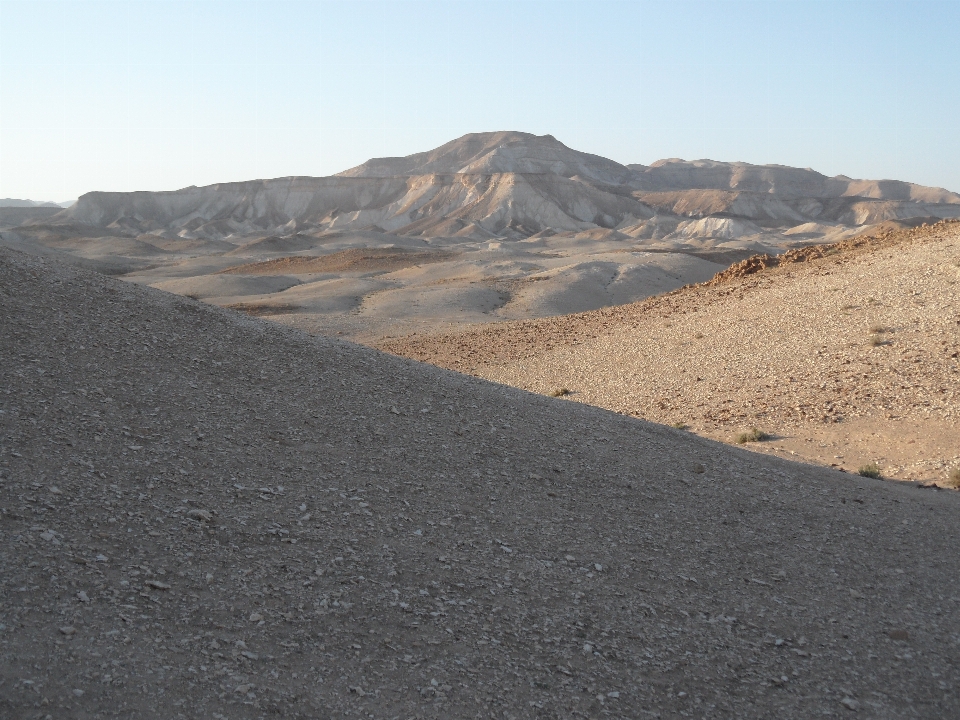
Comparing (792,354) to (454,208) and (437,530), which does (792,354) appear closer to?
(437,530)

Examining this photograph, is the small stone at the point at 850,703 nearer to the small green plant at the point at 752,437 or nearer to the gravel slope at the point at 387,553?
the gravel slope at the point at 387,553

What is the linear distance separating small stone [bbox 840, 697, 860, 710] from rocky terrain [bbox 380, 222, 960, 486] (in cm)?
565

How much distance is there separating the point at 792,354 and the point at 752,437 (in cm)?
411

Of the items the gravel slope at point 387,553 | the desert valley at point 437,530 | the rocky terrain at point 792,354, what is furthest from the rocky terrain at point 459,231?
the gravel slope at point 387,553

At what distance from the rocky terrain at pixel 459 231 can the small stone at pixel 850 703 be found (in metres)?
20.3

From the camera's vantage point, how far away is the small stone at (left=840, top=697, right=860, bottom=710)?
5555 mm

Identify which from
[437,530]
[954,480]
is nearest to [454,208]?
[954,480]

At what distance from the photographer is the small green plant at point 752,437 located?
12539 mm

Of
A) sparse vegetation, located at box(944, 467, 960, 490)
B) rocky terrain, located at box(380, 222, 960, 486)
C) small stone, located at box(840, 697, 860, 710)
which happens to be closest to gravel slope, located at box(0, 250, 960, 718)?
small stone, located at box(840, 697, 860, 710)

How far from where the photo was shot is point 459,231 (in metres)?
90.9

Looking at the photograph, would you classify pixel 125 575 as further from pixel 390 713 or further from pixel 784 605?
pixel 784 605

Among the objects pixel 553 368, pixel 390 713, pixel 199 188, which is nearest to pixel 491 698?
pixel 390 713

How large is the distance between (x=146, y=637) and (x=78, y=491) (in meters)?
1.57

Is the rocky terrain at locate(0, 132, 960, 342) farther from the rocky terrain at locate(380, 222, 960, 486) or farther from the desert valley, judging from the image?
the desert valley
